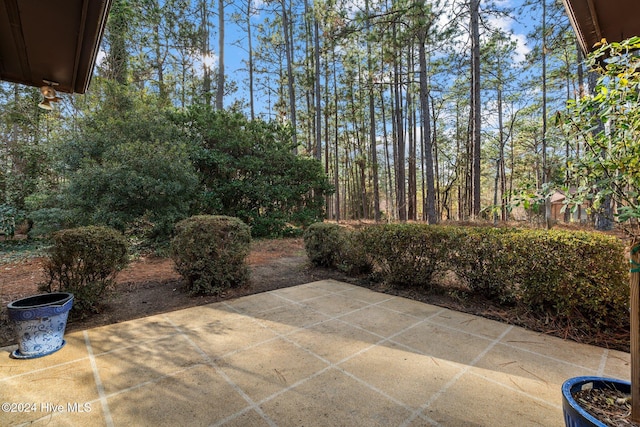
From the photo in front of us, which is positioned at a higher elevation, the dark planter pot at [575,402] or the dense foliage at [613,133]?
the dense foliage at [613,133]

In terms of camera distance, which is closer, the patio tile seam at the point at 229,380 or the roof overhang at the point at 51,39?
the patio tile seam at the point at 229,380

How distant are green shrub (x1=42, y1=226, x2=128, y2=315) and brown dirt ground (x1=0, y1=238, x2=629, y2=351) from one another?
230mm

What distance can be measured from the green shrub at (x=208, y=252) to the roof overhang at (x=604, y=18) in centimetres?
398

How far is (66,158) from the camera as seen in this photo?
5992 millimetres

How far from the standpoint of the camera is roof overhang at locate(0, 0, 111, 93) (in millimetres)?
1935

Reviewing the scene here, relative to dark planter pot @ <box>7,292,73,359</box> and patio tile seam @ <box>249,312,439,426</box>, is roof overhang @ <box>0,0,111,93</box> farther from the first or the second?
patio tile seam @ <box>249,312,439,426</box>

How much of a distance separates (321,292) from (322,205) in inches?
255

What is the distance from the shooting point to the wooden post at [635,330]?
1.15 m

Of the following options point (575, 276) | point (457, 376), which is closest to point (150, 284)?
point (457, 376)

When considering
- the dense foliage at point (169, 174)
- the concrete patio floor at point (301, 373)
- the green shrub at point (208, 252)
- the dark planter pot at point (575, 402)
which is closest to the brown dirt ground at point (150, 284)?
the green shrub at point (208, 252)

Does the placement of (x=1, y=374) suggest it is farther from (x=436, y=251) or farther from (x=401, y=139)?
(x=401, y=139)

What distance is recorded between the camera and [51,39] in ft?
7.34

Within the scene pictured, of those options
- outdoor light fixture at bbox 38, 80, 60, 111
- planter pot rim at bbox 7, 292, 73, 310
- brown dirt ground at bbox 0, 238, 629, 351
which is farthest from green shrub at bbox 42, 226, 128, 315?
outdoor light fixture at bbox 38, 80, 60, 111

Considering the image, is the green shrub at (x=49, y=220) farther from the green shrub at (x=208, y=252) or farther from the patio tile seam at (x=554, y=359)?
the patio tile seam at (x=554, y=359)
